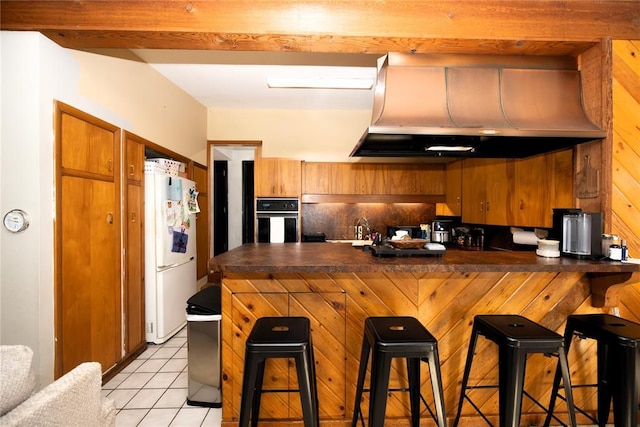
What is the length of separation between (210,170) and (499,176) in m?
3.78

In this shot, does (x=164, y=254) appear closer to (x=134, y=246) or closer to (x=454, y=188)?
(x=134, y=246)

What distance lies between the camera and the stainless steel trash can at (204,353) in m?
2.16

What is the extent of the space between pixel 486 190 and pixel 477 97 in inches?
65.2

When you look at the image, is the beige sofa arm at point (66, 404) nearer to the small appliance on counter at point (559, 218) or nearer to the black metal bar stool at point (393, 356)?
the black metal bar stool at point (393, 356)

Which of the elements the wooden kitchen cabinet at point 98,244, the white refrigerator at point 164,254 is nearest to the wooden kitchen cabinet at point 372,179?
the white refrigerator at point 164,254

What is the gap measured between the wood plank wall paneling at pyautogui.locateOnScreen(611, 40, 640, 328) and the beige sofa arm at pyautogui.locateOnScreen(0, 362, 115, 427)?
2981 mm

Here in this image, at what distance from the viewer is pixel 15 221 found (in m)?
1.91

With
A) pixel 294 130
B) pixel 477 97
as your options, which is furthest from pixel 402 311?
pixel 294 130

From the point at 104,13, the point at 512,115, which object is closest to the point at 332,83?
the point at 512,115

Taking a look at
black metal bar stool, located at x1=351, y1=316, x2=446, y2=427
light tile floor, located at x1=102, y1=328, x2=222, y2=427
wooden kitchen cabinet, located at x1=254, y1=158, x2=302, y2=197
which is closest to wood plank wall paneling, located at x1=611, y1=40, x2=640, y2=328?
black metal bar stool, located at x1=351, y1=316, x2=446, y2=427

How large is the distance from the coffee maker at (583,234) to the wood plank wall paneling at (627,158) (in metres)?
0.27

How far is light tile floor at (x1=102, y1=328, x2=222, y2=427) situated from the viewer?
2.06m

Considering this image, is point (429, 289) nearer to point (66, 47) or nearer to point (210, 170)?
point (66, 47)

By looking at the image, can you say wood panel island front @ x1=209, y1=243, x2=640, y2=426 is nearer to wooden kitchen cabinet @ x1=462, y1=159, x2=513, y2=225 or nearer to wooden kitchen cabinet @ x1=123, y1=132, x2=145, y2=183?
wooden kitchen cabinet @ x1=462, y1=159, x2=513, y2=225
